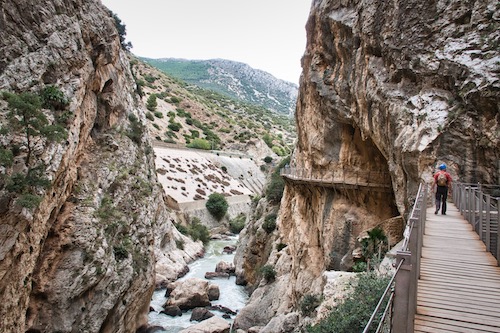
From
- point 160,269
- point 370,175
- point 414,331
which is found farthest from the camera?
point 160,269

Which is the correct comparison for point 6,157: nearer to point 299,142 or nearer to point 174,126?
point 299,142

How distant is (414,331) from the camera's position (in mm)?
4906

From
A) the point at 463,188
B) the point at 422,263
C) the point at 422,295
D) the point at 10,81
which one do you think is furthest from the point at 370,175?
the point at 10,81

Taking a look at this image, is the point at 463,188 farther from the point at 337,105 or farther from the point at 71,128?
the point at 71,128

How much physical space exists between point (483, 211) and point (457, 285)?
11.2 feet

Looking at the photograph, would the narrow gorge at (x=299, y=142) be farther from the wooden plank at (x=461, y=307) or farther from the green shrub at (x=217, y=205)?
the green shrub at (x=217, y=205)

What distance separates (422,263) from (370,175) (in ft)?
46.5

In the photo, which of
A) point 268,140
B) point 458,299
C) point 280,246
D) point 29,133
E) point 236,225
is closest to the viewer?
point 458,299

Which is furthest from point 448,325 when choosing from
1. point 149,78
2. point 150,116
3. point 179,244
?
point 149,78

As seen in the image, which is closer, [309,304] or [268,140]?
[309,304]

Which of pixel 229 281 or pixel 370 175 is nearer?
pixel 370 175

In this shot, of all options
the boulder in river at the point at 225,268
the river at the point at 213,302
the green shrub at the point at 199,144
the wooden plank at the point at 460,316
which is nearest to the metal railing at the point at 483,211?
the wooden plank at the point at 460,316

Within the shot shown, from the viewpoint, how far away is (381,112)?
15.1 metres

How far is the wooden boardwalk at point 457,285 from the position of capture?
16.5 ft
